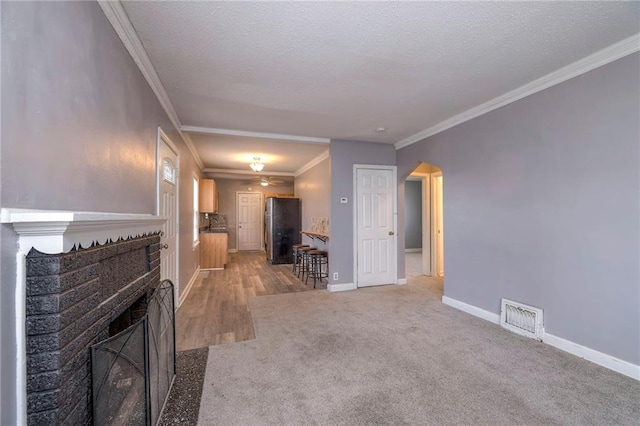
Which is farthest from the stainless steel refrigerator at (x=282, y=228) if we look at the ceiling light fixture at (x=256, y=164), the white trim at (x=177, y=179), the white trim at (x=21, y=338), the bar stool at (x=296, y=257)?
the white trim at (x=21, y=338)

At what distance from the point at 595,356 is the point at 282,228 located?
19.1ft

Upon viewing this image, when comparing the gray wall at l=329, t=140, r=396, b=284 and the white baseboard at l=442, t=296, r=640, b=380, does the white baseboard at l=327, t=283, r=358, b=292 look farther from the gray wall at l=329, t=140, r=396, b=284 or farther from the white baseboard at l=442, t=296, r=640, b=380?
the white baseboard at l=442, t=296, r=640, b=380

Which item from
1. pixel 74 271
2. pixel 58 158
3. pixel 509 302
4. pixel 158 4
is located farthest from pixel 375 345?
pixel 158 4

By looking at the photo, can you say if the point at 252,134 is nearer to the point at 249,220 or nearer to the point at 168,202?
the point at 168,202

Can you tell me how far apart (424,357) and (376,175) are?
315cm

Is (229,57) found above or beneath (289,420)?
above

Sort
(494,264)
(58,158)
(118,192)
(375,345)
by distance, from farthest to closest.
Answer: (494,264) < (375,345) < (118,192) < (58,158)

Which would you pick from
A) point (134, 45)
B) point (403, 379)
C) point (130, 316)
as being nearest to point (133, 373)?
point (130, 316)

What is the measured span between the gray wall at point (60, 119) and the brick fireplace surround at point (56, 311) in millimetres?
35

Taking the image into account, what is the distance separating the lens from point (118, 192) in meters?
1.80

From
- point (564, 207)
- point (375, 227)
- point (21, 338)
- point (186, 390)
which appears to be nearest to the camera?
point (21, 338)

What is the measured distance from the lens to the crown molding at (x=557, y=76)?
80.5 inches

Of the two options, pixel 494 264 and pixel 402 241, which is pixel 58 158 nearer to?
pixel 494 264

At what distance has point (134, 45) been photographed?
1.96 metres
